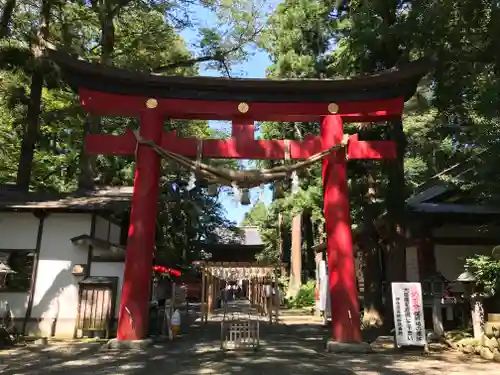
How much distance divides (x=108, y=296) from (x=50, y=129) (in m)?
12.3

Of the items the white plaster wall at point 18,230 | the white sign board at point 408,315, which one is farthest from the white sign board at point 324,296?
the white plaster wall at point 18,230

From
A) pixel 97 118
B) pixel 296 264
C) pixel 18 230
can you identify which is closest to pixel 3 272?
pixel 18 230

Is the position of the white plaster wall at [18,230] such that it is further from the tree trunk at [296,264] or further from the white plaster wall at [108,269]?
the tree trunk at [296,264]

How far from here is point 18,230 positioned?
12391 mm

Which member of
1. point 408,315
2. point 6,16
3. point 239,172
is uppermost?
point 6,16

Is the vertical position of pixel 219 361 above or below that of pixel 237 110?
below

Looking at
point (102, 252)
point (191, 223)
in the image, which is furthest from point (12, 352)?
point (191, 223)

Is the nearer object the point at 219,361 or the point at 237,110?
the point at 219,361

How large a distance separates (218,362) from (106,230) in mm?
7164

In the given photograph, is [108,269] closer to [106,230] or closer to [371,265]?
[106,230]

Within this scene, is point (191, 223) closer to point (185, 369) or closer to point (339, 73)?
point (339, 73)

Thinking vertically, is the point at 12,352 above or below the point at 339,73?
below

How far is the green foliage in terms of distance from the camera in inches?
374

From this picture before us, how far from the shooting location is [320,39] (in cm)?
1750
